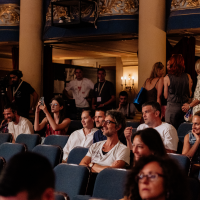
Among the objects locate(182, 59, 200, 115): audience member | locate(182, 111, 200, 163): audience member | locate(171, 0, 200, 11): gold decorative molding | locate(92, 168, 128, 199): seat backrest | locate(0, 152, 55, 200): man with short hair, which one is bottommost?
locate(92, 168, 128, 199): seat backrest

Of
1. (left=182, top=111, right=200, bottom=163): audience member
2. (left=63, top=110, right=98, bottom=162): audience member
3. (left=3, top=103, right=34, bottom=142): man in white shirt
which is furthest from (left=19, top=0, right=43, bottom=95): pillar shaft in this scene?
(left=182, top=111, right=200, bottom=163): audience member

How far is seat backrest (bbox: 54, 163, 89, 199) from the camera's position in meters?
2.62

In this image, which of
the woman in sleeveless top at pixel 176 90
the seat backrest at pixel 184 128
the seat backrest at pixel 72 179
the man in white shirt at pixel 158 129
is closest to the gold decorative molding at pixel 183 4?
the woman in sleeveless top at pixel 176 90

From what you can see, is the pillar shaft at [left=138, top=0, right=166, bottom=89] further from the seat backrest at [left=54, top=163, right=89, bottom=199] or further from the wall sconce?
the wall sconce

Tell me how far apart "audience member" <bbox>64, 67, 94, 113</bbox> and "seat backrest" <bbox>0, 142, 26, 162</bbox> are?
10.3 ft

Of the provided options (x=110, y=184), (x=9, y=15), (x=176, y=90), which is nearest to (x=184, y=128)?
(x=176, y=90)

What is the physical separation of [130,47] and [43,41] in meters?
3.48

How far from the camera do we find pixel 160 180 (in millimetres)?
1550

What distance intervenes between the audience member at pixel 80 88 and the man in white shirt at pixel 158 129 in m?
3.25

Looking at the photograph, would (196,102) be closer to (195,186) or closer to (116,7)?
(195,186)

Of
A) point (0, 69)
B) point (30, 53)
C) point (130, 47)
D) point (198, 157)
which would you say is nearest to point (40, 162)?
point (198, 157)

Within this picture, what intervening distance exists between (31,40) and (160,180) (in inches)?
245

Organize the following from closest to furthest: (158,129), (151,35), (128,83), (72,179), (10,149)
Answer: (72,179), (158,129), (10,149), (151,35), (128,83)

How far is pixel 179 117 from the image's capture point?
4.84 m
